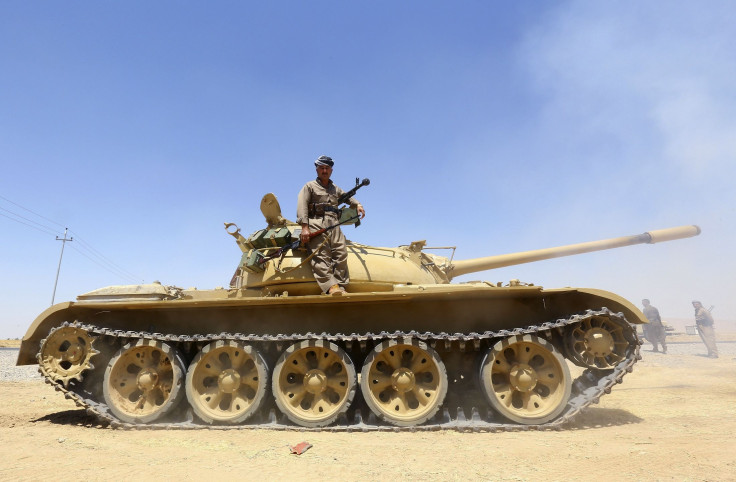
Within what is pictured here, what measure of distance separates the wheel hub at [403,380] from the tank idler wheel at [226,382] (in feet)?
7.01

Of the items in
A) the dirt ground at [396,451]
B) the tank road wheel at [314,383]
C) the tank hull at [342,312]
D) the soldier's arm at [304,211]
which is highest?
the soldier's arm at [304,211]

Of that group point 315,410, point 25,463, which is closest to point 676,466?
point 315,410

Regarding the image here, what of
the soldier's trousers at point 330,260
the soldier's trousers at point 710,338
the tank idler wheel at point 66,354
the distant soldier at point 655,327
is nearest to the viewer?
the tank idler wheel at point 66,354

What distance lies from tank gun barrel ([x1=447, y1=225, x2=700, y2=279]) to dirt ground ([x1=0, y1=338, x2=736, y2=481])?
3447 mm

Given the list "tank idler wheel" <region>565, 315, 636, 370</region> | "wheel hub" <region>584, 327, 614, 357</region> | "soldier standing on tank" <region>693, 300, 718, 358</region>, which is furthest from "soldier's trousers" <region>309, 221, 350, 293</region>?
"soldier standing on tank" <region>693, 300, 718, 358</region>

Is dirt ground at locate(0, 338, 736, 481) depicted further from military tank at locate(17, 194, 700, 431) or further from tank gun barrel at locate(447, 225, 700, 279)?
tank gun barrel at locate(447, 225, 700, 279)

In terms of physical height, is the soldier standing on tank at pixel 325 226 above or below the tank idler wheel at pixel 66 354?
above

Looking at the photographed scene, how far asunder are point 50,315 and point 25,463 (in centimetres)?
315

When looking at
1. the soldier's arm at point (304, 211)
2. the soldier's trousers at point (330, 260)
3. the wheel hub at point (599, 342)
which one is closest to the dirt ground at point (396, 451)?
the wheel hub at point (599, 342)

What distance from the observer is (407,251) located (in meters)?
8.85

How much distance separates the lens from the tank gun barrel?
30.9 ft

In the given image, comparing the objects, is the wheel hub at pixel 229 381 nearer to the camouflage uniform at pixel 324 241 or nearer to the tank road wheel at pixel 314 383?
the tank road wheel at pixel 314 383

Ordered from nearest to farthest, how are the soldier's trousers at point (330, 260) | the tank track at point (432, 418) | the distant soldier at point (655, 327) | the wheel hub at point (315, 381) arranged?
the tank track at point (432, 418)
the wheel hub at point (315, 381)
the soldier's trousers at point (330, 260)
the distant soldier at point (655, 327)

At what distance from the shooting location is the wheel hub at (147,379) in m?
6.96
